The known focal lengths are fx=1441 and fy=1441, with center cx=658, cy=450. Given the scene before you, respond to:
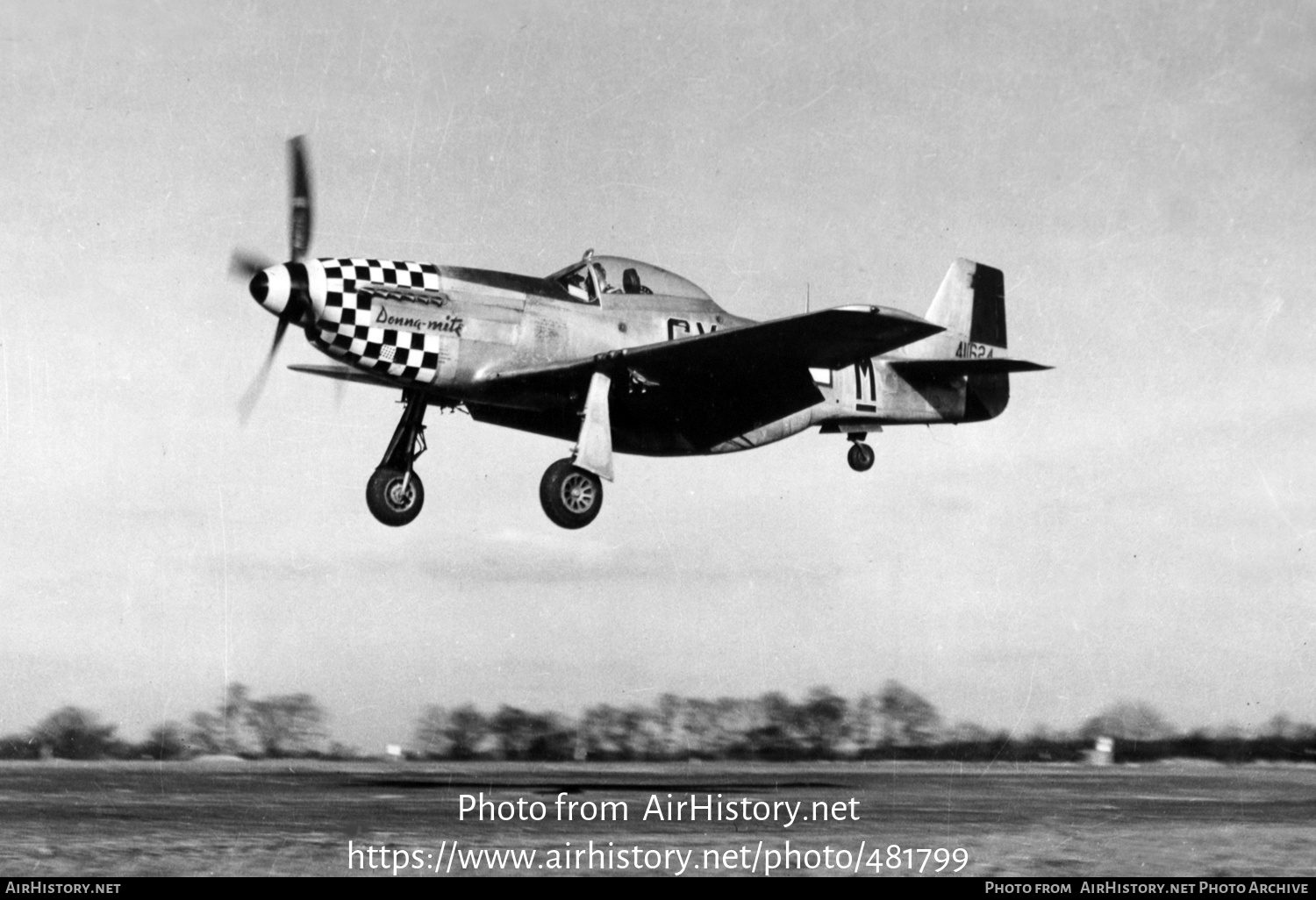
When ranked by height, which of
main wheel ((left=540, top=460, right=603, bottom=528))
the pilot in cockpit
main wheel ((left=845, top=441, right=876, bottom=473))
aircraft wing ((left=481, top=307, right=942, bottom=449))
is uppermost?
the pilot in cockpit

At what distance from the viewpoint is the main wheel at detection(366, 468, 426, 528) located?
14141 millimetres

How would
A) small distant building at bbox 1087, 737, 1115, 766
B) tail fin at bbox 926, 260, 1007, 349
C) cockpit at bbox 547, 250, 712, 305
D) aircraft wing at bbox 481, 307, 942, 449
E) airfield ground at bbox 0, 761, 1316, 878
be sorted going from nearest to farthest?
airfield ground at bbox 0, 761, 1316, 878
aircraft wing at bbox 481, 307, 942, 449
cockpit at bbox 547, 250, 712, 305
tail fin at bbox 926, 260, 1007, 349
small distant building at bbox 1087, 737, 1115, 766

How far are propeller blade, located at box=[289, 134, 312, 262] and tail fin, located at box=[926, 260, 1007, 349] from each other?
8100mm

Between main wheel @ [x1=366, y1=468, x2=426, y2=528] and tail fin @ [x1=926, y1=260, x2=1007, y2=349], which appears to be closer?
main wheel @ [x1=366, y1=468, x2=426, y2=528]

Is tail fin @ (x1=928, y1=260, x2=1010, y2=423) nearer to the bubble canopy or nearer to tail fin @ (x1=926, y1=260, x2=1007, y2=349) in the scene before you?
tail fin @ (x1=926, y1=260, x2=1007, y2=349)

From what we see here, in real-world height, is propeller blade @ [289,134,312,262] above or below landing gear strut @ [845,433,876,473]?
above

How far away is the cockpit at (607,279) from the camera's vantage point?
1436 centimetres

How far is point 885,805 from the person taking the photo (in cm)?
1246

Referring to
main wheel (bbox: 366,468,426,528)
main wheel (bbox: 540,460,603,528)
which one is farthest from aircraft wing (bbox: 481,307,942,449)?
main wheel (bbox: 366,468,426,528)

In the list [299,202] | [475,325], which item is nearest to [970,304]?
[475,325]

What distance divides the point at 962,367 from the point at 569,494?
4.87m

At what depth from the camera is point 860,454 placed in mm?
16547

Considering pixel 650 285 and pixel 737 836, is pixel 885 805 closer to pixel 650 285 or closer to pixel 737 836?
pixel 737 836

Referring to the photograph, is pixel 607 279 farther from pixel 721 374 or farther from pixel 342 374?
pixel 342 374
